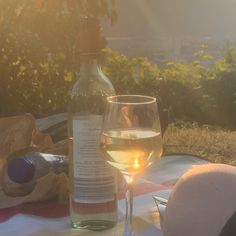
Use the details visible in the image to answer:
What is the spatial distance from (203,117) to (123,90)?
51.2 inches

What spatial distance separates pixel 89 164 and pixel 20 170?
0.62 ft

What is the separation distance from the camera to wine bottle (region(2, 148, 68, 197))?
1402mm

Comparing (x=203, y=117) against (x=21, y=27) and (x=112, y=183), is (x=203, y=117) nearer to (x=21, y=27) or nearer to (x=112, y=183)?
(x=21, y=27)

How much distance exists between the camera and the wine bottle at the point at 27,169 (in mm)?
1402

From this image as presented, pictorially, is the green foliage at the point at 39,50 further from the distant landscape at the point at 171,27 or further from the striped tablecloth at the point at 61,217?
the distant landscape at the point at 171,27

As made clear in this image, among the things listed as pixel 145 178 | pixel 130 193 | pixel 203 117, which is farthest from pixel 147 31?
pixel 130 193

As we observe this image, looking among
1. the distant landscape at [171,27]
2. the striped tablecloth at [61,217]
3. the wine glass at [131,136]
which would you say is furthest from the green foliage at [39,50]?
the distant landscape at [171,27]

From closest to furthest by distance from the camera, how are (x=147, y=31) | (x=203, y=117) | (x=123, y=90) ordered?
(x=123, y=90)
(x=203, y=117)
(x=147, y=31)

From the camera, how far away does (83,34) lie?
1.29 m

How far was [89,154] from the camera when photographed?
130cm

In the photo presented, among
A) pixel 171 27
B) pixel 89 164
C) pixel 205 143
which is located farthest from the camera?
pixel 171 27

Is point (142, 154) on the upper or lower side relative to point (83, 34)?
lower

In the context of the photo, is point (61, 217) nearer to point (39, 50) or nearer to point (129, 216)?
point (129, 216)

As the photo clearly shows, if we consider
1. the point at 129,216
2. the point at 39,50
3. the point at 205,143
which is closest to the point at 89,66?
the point at 129,216
